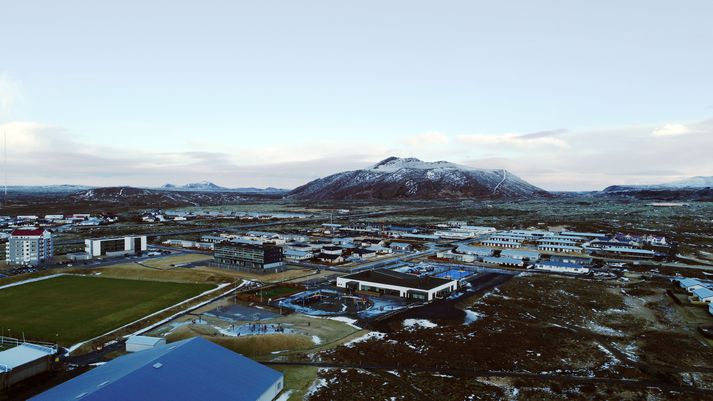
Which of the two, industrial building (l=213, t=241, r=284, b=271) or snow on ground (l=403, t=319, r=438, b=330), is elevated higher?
industrial building (l=213, t=241, r=284, b=271)

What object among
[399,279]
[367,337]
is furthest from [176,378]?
[399,279]

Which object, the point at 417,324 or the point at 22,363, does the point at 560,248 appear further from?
the point at 22,363

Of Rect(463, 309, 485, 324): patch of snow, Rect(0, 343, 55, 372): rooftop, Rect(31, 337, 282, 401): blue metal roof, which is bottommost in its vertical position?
Rect(463, 309, 485, 324): patch of snow

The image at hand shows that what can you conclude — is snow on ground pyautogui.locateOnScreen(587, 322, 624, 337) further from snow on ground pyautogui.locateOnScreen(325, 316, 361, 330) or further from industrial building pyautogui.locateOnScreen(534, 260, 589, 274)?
industrial building pyautogui.locateOnScreen(534, 260, 589, 274)

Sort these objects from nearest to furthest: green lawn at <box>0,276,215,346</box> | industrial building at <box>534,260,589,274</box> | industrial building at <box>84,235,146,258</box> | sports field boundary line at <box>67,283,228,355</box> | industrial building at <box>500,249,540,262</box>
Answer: sports field boundary line at <box>67,283,228,355</box> → green lawn at <box>0,276,215,346</box> → industrial building at <box>534,260,589,274</box> → industrial building at <box>84,235,146,258</box> → industrial building at <box>500,249,540,262</box>

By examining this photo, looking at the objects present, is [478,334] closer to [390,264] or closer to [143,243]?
[390,264]

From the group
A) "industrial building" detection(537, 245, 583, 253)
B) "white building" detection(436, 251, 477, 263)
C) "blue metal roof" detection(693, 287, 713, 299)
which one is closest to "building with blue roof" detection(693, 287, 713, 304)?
"blue metal roof" detection(693, 287, 713, 299)
